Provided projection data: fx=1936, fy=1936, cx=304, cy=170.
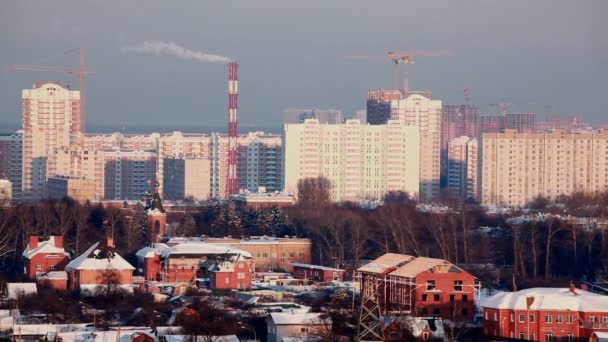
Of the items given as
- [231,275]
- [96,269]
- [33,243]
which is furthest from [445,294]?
[33,243]

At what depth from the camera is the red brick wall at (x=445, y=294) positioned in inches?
1054

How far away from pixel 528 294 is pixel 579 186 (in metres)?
42.4

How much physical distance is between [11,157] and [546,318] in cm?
5435

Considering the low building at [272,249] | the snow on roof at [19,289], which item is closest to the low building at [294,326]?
the snow on roof at [19,289]

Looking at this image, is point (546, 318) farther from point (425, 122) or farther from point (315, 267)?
point (425, 122)

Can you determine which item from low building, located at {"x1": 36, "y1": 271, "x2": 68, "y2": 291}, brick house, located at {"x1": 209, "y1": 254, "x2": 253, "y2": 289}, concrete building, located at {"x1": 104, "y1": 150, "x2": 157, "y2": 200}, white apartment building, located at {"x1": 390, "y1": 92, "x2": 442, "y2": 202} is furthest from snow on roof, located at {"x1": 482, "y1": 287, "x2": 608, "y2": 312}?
white apartment building, located at {"x1": 390, "y1": 92, "x2": 442, "y2": 202}

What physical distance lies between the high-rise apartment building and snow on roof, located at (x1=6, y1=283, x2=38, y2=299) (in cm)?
4366

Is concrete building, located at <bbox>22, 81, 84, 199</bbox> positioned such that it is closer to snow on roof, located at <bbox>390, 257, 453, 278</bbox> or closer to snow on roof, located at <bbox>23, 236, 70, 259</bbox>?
snow on roof, located at <bbox>23, 236, 70, 259</bbox>

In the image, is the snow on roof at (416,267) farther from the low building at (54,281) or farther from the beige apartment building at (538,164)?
the beige apartment building at (538,164)

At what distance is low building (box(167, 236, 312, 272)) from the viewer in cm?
3856

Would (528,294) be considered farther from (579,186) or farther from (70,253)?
(579,186)

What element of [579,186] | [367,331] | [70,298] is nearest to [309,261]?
[70,298]

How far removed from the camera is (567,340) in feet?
80.9

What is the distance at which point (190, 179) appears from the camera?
72500 mm
